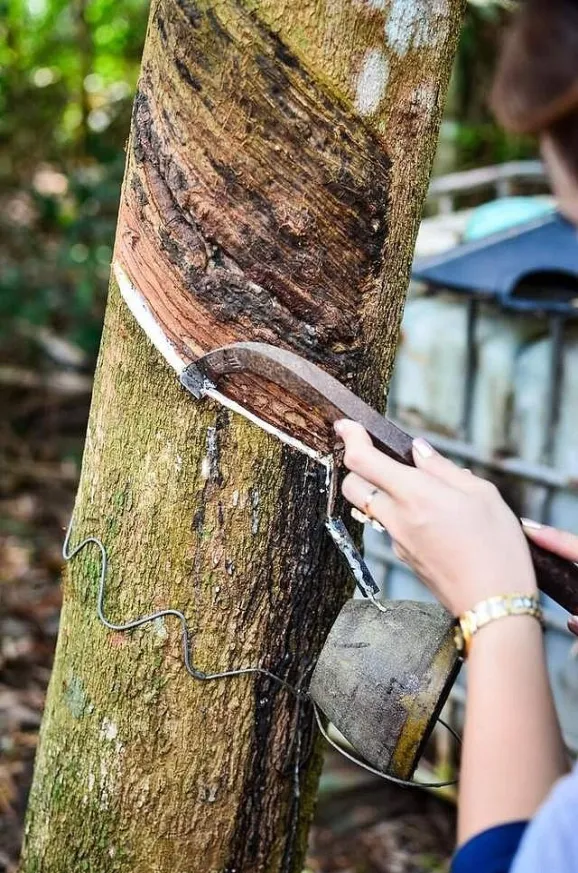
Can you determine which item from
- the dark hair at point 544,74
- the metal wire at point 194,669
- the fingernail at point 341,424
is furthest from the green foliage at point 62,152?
the dark hair at point 544,74

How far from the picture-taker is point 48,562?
13.1 ft

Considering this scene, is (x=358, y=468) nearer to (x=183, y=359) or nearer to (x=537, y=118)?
(x=183, y=359)

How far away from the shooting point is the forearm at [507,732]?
0.88 meters

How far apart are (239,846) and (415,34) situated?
114cm

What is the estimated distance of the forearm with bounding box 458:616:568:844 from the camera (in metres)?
0.88

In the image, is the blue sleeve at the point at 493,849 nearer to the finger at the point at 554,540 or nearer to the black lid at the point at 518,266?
the finger at the point at 554,540

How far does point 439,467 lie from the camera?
40.5 inches

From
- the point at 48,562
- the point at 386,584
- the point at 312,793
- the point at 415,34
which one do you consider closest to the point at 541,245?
the point at 386,584

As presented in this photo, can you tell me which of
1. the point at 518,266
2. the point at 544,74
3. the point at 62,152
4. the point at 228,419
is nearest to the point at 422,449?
the point at 228,419

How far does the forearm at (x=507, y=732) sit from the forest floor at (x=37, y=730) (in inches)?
70.7

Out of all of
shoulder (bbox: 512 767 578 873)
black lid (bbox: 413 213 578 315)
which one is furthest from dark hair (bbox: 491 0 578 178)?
black lid (bbox: 413 213 578 315)

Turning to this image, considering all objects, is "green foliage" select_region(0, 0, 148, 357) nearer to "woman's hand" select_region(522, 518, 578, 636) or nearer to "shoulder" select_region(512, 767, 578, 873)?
"woman's hand" select_region(522, 518, 578, 636)

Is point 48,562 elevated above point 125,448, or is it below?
below

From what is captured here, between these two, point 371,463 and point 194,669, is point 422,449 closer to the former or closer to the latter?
point 371,463
